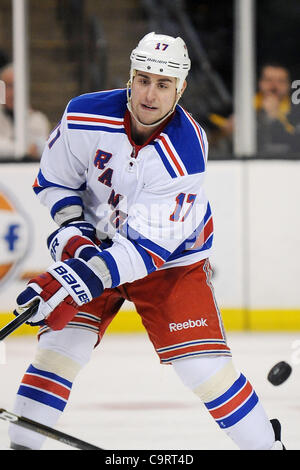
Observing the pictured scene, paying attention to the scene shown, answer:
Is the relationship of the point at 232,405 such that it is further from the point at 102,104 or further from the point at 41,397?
the point at 102,104

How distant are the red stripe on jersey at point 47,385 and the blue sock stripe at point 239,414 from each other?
429 millimetres

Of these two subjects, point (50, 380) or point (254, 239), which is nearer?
point (50, 380)

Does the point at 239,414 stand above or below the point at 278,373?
above

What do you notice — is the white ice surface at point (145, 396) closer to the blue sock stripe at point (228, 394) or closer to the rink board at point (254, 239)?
the rink board at point (254, 239)

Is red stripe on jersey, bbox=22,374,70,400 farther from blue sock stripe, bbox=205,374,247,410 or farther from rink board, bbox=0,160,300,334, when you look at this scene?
rink board, bbox=0,160,300,334

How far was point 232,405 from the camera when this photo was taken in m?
2.92

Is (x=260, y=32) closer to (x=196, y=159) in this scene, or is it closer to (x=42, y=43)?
(x=42, y=43)

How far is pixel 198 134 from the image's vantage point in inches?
118

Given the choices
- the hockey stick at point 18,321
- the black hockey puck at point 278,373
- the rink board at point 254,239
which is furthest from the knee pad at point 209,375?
the rink board at point 254,239

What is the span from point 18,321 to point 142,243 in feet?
1.26

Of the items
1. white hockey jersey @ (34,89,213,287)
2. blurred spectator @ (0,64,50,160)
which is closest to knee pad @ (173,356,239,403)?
white hockey jersey @ (34,89,213,287)

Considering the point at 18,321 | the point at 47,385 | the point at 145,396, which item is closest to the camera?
the point at 18,321

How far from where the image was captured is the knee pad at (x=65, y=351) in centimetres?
302

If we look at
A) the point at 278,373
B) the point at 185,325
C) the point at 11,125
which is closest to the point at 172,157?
the point at 185,325
